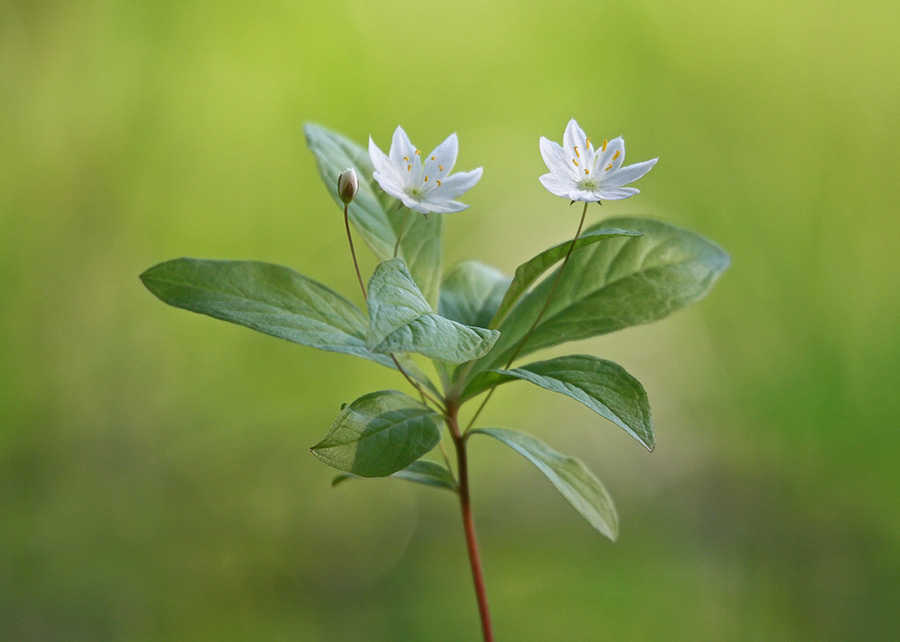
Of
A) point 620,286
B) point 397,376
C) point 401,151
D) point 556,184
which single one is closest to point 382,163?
point 401,151

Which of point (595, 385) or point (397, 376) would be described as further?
point (397, 376)

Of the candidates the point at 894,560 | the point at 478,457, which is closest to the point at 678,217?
the point at 478,457

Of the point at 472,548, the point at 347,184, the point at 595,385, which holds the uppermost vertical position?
the point at 347,184

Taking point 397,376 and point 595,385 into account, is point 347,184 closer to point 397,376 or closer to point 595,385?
point 595,385

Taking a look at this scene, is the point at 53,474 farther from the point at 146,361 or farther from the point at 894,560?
the point at 894,560

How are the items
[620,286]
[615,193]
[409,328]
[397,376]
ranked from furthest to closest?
[397,376]
[620,286]
[615,193]
[409,328]

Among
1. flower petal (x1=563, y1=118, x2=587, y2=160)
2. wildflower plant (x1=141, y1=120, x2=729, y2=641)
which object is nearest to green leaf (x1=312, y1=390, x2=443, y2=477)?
wildflower plant (x1=141, y1=120, x2=729, y2=641)

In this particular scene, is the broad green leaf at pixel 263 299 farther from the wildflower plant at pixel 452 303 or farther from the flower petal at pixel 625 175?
the flower petal at pixel 625 175
